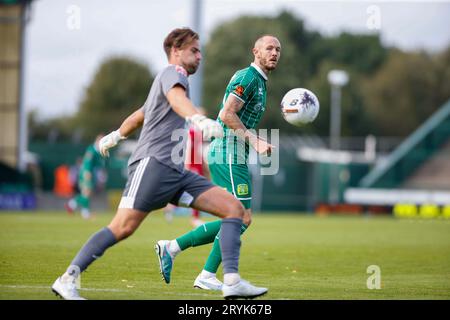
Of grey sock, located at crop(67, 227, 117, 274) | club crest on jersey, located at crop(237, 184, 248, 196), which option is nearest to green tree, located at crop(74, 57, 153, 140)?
club crest on jersey, located at crop(237, 184, 248, 196)

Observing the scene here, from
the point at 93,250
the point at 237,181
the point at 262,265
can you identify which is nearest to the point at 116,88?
the point at 262,265

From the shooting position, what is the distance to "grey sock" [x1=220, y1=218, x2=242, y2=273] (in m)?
8.28

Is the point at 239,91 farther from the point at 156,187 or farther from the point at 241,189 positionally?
the point at 156,187

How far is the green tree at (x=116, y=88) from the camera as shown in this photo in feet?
280

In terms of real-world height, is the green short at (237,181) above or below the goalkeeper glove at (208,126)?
below

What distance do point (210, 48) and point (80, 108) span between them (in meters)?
14.8

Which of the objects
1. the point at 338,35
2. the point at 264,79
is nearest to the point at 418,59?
the point at 338,35

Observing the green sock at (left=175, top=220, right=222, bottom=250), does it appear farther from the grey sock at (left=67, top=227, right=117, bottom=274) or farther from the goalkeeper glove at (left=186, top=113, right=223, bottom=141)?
the goalkeeper glove at (left=186, top=113, right=223, bottom=141)

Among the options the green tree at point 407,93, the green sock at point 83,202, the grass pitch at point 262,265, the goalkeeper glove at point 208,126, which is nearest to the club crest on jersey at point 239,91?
the goalkeeper glove at point 208,126

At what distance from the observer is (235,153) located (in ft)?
32.5

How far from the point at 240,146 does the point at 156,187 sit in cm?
208

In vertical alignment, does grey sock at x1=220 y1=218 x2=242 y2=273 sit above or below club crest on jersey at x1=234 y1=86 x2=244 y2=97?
below

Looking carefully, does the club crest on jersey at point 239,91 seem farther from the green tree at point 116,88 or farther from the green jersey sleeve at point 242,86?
the green tree at point 116,88
